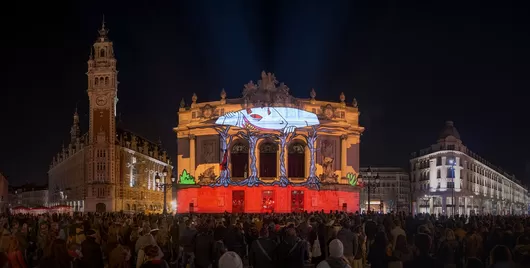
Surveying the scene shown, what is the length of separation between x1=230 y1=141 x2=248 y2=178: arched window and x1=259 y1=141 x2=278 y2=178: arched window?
1775mm

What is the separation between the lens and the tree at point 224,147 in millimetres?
72938

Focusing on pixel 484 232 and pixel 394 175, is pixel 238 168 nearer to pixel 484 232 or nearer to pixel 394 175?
pixel 484 232

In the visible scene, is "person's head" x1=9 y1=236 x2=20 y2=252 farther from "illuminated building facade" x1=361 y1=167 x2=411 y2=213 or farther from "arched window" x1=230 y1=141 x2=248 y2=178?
"illuminated building facade" x1=361 y1=167 x2=411 y2=213

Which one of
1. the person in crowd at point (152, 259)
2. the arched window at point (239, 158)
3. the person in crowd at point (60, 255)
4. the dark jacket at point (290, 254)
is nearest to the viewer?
the person in crowd at point (152, 259)

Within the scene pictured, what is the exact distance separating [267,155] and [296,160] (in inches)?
130

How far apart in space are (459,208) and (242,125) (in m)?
59.1

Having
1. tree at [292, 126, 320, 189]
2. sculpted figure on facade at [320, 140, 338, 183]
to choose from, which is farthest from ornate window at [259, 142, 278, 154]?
sculpted figure on facade at [320, 140, 338, 183]

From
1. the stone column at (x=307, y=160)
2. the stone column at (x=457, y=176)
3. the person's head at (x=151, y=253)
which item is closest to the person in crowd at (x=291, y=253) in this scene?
the person's head at (x=151, y=253)

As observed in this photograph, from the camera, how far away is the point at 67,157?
121938 millimetres

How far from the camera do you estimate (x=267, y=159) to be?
7600 centimetres

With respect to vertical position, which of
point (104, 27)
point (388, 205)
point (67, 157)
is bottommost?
point (388, 205)

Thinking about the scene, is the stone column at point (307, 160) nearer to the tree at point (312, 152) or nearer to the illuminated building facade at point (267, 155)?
the illuminated building facade at point (267, 155)

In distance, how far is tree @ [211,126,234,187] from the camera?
7294 cm

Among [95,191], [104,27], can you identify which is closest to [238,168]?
[95,191]
